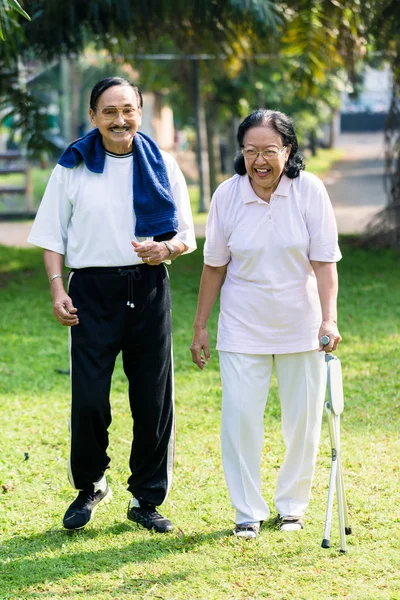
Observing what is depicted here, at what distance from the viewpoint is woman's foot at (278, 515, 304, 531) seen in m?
4.52

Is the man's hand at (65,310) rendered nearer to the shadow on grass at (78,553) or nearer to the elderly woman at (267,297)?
the elderly woman at (267,297)

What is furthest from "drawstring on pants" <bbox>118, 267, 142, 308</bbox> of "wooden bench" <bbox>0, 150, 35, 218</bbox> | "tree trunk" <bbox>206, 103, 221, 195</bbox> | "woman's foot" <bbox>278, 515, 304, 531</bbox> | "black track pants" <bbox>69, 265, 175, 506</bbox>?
"tree trunk" <bbox>206, 103, 221, 195</bbox>

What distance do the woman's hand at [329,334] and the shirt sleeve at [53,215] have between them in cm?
119

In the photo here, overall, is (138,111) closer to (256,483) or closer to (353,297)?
(256,483)

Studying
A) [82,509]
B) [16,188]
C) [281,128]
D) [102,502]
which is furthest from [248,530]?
[16,188]

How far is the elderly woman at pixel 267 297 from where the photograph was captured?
4.28 m

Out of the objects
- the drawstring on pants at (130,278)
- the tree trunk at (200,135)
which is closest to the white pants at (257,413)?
the drawstring on pants at (130,278)

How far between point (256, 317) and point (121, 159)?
905 mm

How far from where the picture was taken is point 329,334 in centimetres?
424

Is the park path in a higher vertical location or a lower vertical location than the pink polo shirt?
lower

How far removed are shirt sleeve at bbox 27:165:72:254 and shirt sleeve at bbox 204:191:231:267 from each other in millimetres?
624

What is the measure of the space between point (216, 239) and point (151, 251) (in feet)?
1.10

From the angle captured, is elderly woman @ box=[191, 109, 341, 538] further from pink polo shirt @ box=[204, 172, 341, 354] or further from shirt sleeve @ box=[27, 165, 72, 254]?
shirt sleeve @ box=[27, 165, 72, 254]

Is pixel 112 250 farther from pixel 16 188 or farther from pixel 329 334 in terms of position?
pixel 16 188
